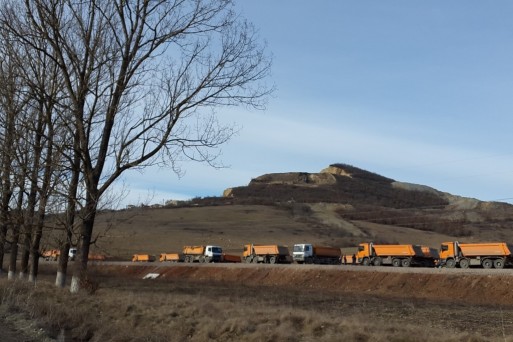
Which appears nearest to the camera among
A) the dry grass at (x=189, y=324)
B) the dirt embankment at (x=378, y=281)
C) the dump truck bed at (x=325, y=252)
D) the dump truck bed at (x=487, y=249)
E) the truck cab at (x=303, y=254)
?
the dry grass at (x=189, y=324)

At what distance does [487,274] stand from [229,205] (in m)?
121

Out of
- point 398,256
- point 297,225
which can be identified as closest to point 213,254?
point 398,256

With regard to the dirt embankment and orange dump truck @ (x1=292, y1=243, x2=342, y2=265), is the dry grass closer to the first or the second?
the dirt embankment

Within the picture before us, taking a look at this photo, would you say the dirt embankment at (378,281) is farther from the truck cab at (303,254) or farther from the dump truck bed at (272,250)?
the truck cab at (303,254)

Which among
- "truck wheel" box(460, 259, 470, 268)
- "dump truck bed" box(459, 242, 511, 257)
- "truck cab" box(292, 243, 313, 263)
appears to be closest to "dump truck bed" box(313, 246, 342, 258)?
"truck cab" box(292, 243, 313, 263)

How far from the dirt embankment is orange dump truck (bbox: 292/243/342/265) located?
11498 millimetres

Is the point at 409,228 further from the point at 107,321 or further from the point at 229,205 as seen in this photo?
the point at 107,321

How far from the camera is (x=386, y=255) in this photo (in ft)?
187

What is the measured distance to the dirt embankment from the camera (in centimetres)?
3519

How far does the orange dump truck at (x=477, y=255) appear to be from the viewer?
46.2 meters

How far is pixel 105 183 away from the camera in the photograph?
59.6ft

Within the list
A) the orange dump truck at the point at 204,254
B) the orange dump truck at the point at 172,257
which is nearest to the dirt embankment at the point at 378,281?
the orange dump truck at the point at 204,254

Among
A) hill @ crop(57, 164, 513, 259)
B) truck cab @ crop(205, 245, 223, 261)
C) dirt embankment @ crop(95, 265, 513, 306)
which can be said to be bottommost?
dirt embankment @ crop(95, 265, 513, 306)

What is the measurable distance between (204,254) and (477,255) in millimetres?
40711
